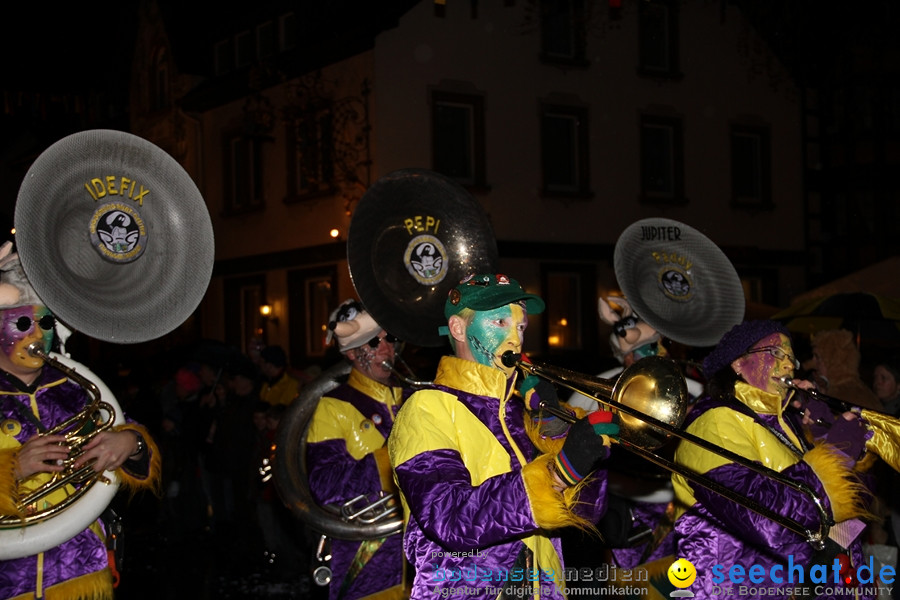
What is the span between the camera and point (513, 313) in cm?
343

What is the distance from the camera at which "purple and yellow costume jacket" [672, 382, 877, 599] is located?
12.8 ft

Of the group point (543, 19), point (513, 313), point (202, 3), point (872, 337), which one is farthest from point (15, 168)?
Answer: point (513, 313)

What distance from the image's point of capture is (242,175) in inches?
778

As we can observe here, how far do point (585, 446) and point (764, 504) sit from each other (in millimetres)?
1369

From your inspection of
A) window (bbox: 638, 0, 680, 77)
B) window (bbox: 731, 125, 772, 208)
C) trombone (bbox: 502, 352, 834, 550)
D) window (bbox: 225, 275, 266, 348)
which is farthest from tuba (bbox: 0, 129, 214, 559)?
window (bbox: 731, 125, 772, 208)

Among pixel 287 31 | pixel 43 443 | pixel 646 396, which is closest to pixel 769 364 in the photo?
pixel 646 396

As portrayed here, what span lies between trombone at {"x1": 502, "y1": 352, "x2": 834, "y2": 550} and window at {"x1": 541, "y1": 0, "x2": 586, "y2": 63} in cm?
1470

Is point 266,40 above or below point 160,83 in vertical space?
above

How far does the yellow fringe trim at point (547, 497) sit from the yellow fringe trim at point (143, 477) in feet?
7.26

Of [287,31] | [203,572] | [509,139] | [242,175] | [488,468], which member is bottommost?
[203,572]

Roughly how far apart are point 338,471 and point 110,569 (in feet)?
4.07

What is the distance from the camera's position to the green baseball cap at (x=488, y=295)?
3371 mm

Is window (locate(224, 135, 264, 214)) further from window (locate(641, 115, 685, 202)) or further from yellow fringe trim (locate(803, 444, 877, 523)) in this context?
yellow fringe trim (locate(803, 444, 877, 523))

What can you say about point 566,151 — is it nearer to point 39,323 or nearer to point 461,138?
point 461,138
